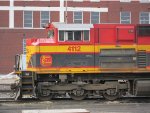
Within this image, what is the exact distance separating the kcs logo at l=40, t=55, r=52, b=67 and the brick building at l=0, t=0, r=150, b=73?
3517 centimetres

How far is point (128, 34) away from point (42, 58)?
4.21m

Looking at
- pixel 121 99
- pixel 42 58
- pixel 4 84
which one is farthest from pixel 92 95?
pixel 4 84

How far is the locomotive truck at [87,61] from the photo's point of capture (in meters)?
19.9

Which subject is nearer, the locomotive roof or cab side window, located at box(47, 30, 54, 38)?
the locomotive roof

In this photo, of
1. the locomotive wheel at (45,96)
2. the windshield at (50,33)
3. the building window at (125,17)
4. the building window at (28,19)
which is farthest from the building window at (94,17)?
the locomotive wheel at (45,96)

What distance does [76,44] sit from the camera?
19.9 metres

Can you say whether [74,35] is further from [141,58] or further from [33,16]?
[33,16]

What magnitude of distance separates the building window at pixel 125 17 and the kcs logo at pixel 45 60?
39070 mm

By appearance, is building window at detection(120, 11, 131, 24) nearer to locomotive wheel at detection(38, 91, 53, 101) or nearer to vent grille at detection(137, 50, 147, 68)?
vent grille at detection(137, 50, 147, 68)

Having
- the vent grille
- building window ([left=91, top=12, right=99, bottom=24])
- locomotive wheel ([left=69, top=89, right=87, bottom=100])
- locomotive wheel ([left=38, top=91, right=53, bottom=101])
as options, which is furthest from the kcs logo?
building window ([left=91, top=12, right=99, bottom=24])

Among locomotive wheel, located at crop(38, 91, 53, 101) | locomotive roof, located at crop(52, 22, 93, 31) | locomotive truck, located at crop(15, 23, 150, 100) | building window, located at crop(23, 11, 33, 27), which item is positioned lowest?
locomotive wheel, located at crop(38, 91, 53, 101)

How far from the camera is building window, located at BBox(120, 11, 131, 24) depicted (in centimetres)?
5794

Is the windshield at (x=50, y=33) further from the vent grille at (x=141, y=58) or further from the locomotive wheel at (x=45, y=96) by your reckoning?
the vent grille at (x=141, y=58)

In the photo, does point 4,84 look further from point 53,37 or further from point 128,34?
point 128,34
